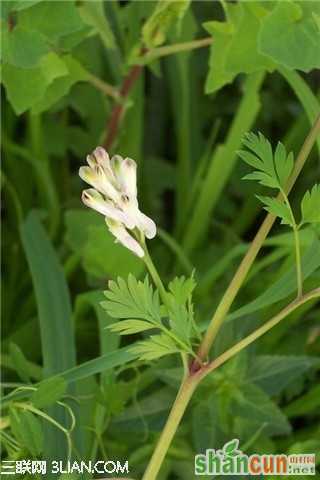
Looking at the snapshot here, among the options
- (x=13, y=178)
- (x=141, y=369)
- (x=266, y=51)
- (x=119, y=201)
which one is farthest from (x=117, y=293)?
(x=13, y=178)

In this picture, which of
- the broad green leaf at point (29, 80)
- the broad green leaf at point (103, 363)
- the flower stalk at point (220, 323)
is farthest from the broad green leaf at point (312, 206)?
the broad green leaf at point (29, 80)

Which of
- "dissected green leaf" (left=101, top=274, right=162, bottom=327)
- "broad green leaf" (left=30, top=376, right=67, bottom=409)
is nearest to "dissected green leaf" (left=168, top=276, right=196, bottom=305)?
"dissected green leaf" (left=101, top=274, right=162, bottom=327)

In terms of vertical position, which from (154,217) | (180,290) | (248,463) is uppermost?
(154,217)

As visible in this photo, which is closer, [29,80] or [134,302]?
[134,302]

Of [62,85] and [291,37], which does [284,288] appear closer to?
[291,37]

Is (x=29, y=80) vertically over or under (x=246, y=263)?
over

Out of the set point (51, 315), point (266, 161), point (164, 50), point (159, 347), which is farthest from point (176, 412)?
point (164, 50)

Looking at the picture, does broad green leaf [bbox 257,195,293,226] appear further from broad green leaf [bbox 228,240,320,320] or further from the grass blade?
the grass blade
